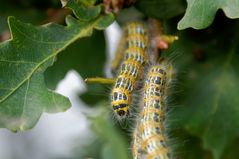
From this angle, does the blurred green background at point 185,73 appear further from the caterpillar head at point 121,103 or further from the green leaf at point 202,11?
the green leaf at point 202,11

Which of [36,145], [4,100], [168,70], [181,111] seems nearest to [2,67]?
[4,100]

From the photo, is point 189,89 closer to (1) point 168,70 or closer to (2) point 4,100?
(1) point 168,70

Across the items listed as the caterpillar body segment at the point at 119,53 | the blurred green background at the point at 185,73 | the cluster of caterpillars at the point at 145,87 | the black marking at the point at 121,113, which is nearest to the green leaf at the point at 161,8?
the blurred green background at the point at 185,73

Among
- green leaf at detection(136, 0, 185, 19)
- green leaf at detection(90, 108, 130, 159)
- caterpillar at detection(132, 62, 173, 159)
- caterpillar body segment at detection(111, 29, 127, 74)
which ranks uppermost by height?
green leaf at detection(136, 0, 185, 19)

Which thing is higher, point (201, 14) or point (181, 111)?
point (201, 14)

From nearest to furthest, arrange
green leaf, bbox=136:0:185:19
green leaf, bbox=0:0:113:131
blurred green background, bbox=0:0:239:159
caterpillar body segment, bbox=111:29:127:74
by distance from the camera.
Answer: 1. green leaf, bbox=0:0:113:131
2. green leaf, bbox=136:0:185:19
3. blurred green background, bbox=0:0:239:159
4. caterpillar body segment, bbox=111:29:127:74

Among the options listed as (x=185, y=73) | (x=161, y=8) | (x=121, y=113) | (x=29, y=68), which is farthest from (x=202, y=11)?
(x=185, y=73)

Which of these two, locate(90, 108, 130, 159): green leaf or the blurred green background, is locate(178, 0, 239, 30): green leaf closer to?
the blurred green background

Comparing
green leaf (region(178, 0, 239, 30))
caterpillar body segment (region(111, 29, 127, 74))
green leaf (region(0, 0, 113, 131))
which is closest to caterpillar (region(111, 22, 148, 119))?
caterpillar body segment (region(111, 29, 127, 74))
